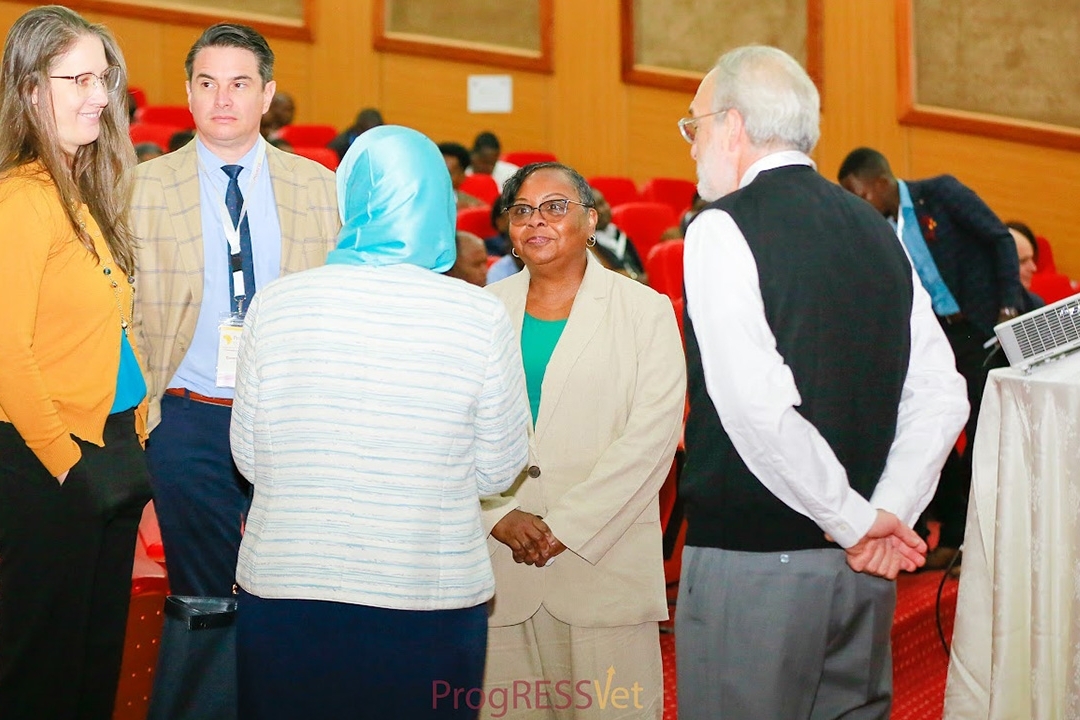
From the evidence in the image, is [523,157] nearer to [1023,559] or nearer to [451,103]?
[451,103]

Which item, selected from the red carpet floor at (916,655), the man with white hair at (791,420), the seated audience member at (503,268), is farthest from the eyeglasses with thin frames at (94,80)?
the seated audience member at (503,268)

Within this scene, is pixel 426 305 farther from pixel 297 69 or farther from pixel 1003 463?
pixel 297 69

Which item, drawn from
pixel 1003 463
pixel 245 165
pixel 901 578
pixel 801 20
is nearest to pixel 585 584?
pixel 1003 463

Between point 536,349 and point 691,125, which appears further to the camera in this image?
point 536,349

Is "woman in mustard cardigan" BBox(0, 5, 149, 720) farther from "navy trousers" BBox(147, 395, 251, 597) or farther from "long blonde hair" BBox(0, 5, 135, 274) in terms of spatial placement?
"navy trousers" BBox(147, 395, 251, 597)

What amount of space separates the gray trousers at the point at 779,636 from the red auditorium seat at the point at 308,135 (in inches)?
233

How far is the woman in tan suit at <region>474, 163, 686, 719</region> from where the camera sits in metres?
2.37

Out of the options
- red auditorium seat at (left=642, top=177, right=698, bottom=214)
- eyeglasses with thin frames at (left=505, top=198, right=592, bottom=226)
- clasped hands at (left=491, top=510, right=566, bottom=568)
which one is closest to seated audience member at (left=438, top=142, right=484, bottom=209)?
red auditorium seat at (left=642, top=177, right=698, bottom=214)

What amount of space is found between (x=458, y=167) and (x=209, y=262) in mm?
4607

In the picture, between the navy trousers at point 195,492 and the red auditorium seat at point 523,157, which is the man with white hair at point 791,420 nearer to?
the navy trousers at point 195,492

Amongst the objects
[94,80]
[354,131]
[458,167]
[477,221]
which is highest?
[354,131]

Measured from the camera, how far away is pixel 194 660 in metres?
2.26

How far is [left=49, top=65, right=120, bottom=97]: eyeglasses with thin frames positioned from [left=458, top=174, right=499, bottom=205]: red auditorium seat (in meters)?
4.88

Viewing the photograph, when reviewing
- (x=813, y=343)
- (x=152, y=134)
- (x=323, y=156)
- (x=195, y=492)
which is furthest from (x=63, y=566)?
(x=152, y=134)
